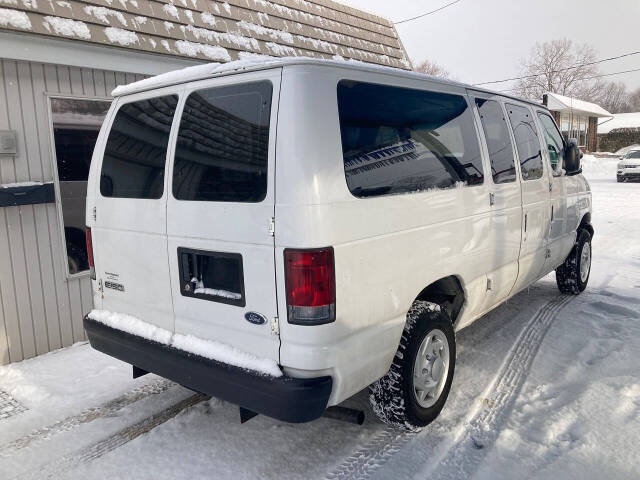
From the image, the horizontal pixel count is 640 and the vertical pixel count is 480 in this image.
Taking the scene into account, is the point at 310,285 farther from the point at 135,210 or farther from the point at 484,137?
the point at 484,137

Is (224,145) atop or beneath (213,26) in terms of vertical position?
beneath

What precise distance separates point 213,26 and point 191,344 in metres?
4.34

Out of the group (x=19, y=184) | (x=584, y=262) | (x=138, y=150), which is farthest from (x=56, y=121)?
(x=584, y=262)

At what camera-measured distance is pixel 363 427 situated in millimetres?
3359

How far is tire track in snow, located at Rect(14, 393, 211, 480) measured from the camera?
2.96m

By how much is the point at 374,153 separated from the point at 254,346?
3.93ft

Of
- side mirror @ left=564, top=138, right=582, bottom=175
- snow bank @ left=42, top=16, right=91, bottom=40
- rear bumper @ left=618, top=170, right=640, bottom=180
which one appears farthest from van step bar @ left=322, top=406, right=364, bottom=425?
rear bumper @ left=618, top=170, right=640, bottom=180

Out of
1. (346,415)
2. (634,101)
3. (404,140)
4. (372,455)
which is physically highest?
(634,101)

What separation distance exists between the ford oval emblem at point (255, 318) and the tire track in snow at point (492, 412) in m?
1.27

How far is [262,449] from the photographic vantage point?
3.11 meters

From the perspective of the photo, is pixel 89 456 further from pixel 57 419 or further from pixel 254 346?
pixel 254 346

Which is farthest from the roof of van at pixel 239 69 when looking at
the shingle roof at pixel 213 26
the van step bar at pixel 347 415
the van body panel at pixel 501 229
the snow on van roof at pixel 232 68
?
the van step bar at pixel 347 415

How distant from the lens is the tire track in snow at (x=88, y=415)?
3.27 meters

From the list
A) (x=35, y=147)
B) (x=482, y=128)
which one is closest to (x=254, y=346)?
(x=482, y=128)
